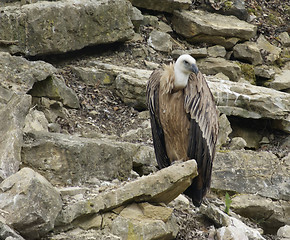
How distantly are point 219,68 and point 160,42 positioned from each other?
1.01 meters

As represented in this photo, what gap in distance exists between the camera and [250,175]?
730 cm

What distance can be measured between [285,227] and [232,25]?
4544 millimetres

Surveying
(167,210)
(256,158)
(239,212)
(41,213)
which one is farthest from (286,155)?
(41,213)

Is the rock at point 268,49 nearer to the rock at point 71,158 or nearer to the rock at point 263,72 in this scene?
the rock at point 263,72

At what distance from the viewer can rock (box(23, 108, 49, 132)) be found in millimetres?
6129

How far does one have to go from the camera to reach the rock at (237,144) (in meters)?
8.08

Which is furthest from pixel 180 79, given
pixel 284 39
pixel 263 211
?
pixel 284 39

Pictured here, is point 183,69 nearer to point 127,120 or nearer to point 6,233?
point 127,120

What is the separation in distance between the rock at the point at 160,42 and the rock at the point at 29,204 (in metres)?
5.49

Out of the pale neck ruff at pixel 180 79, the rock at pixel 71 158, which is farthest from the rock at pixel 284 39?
the rock at pixel 71 158

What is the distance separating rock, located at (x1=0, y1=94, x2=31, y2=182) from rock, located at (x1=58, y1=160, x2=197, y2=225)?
69 centimetres

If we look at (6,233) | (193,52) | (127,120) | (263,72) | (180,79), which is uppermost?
(180,79)

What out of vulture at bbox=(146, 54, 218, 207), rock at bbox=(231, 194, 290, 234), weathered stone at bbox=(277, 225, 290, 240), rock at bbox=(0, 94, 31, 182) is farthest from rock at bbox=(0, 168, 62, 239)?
rock at bbox=(231, 194, 290, 234)

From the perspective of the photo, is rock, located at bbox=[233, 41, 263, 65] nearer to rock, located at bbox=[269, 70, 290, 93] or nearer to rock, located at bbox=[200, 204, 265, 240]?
rock, located at bbox=[269, 70, 290, 93]
